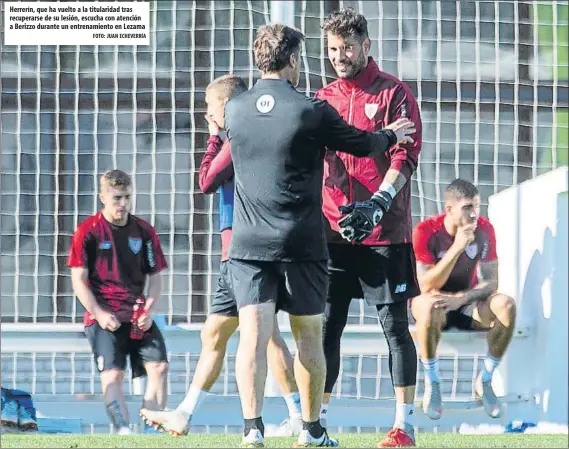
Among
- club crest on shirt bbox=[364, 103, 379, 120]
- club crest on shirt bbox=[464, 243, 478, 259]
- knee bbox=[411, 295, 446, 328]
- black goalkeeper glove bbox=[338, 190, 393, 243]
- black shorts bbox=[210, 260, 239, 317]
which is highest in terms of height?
club crest on shirt bbox=[364, 103, 379, 120]

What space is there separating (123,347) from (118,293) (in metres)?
0.25

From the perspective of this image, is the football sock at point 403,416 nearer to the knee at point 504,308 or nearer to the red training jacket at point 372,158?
the red training jacket at point 372,158

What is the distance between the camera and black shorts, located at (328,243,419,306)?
4.90 metres

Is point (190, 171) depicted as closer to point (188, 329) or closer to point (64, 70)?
point (64, 70)

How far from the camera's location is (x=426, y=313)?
6.26 m

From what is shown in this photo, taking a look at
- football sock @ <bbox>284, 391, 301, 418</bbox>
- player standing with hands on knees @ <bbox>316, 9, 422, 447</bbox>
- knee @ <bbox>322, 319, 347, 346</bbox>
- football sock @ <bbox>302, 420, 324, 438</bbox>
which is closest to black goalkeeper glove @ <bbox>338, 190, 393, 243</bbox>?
player standing with hands on knees @ <bbox>316, 9, 422, 447</bbox>

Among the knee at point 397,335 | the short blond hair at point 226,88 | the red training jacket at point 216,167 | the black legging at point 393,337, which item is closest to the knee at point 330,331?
the black legging at point 393,337

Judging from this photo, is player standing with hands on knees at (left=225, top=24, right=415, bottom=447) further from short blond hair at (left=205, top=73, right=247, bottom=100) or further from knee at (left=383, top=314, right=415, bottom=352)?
short blond hair at (left=205, top=73, right=247, bottom=100)

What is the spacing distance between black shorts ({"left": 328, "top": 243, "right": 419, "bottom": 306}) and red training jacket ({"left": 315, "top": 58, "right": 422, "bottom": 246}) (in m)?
0.03

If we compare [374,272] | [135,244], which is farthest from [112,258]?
[374,272]

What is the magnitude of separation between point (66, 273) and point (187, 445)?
8.83 ft

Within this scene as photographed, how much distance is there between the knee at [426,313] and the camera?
627 cm

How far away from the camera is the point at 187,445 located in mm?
4941

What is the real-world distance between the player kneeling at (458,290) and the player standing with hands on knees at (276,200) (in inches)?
A: 73.1
